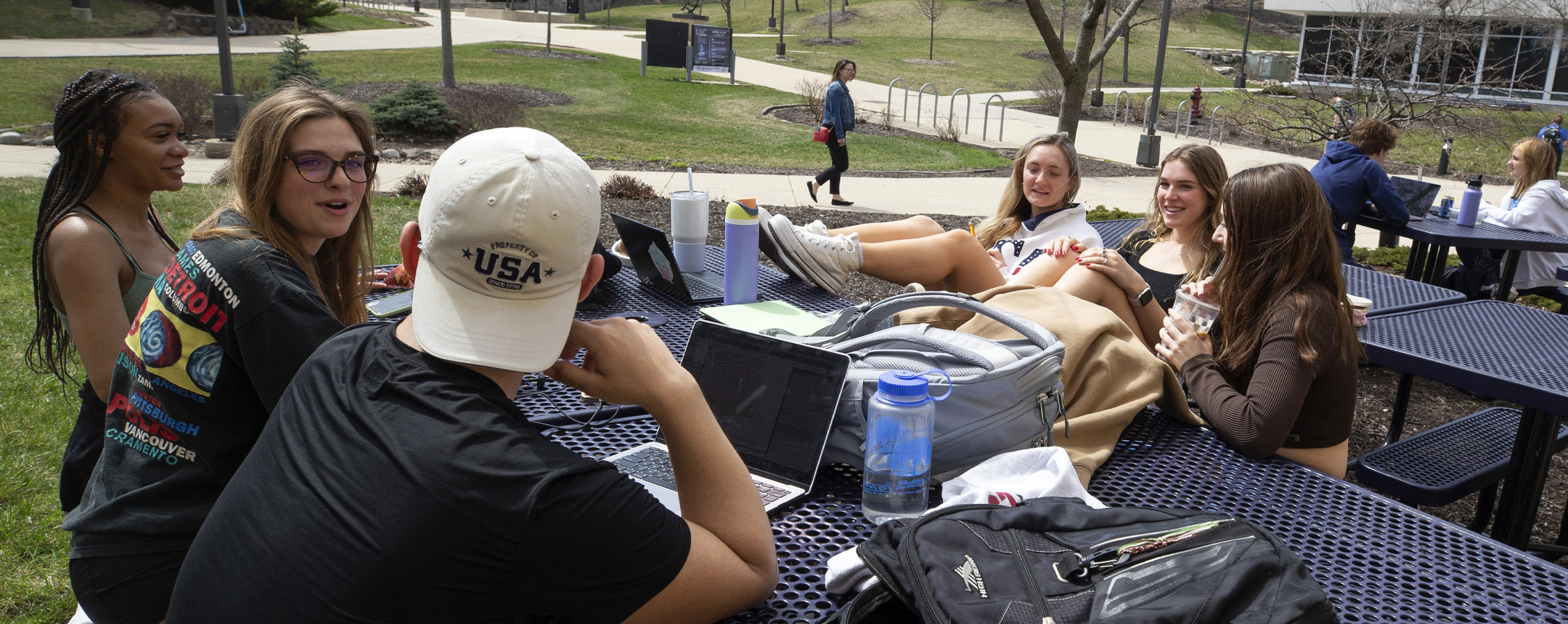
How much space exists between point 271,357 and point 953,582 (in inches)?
50.4

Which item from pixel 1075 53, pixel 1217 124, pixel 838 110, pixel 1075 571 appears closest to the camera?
pixel 1075 571

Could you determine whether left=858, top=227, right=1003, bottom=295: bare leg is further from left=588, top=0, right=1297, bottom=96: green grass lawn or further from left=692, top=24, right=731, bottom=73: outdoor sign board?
left=588, top=0, right=1297, bottom=96: green grass lawn

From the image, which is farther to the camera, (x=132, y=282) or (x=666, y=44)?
(x=666, y=44)

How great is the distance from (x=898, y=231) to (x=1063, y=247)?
2.41 feet

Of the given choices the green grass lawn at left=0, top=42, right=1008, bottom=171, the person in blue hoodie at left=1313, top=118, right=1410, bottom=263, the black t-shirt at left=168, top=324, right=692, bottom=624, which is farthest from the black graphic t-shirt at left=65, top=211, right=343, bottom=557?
the green grass lawn at left=0, top=42, right=1008, bottom=171

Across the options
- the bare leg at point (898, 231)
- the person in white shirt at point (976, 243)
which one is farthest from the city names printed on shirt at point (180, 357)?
the bare leg at point (898, 231)

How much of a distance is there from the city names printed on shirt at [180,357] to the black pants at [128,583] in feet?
0.61

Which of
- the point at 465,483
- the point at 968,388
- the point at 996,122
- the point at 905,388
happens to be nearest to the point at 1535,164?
the point at 968,388

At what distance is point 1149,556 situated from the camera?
4.76 feet

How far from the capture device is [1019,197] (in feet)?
14.8

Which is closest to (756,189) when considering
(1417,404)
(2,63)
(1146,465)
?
(1417,404)

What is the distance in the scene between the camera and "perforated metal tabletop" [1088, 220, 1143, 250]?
5012 millimetres

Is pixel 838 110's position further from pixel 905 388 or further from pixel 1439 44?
pixel 905 388

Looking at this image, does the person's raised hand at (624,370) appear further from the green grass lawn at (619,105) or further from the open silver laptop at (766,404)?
the green grass lawn at (619,105)
